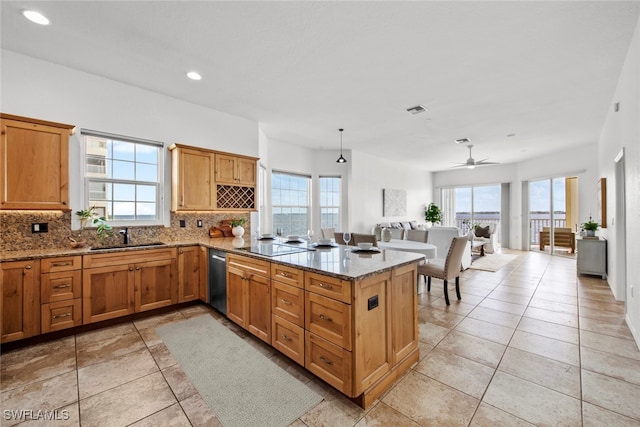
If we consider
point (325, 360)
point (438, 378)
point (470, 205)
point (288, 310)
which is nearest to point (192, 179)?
point (288, 310)

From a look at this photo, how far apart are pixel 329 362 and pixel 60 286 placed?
112 inches

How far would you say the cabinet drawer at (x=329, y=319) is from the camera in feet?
5.83

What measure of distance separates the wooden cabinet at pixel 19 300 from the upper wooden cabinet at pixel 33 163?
66 centimetres

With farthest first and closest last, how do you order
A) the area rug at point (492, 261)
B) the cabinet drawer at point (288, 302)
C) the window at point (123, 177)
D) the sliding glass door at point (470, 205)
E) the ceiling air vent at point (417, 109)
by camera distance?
the sliding glass door at point (470, 205) < the area rug at point (492, 261) < the ceiling air vent at point (417, 109) < the window at point (123, 177) < the cabinet drawer at point (288, 302)

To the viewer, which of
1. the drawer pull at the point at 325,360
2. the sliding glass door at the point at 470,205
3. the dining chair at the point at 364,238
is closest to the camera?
the drawer pull at the point at 325,360

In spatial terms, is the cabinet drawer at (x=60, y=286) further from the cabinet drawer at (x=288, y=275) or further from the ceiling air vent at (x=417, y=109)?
Answer: the ceiling air vent at (x=417, y=109)

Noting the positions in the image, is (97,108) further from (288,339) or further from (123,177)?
(288,339)

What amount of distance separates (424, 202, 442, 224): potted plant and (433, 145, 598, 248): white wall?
0.91 meters

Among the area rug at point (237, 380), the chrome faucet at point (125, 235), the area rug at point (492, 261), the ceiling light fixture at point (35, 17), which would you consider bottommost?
the area rug at point (237, 380)

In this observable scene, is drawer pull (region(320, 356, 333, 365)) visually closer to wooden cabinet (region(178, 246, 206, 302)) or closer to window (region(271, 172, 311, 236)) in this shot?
wooden cabinet (region(178, 246, 206, 302))

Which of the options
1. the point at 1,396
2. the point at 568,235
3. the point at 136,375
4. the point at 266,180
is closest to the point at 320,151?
the point at 266,180

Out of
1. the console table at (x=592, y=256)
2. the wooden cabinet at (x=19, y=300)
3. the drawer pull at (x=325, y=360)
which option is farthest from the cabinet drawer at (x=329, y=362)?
the console table at (x=592, y=256)

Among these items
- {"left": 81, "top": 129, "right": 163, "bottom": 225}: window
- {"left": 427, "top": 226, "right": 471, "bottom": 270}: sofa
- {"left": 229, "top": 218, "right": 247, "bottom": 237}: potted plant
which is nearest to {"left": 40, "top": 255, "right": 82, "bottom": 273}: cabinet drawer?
{"left": 81, "top": 129, "right": 163, "bottom": 225}: window

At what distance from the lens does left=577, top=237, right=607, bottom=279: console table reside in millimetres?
4957
